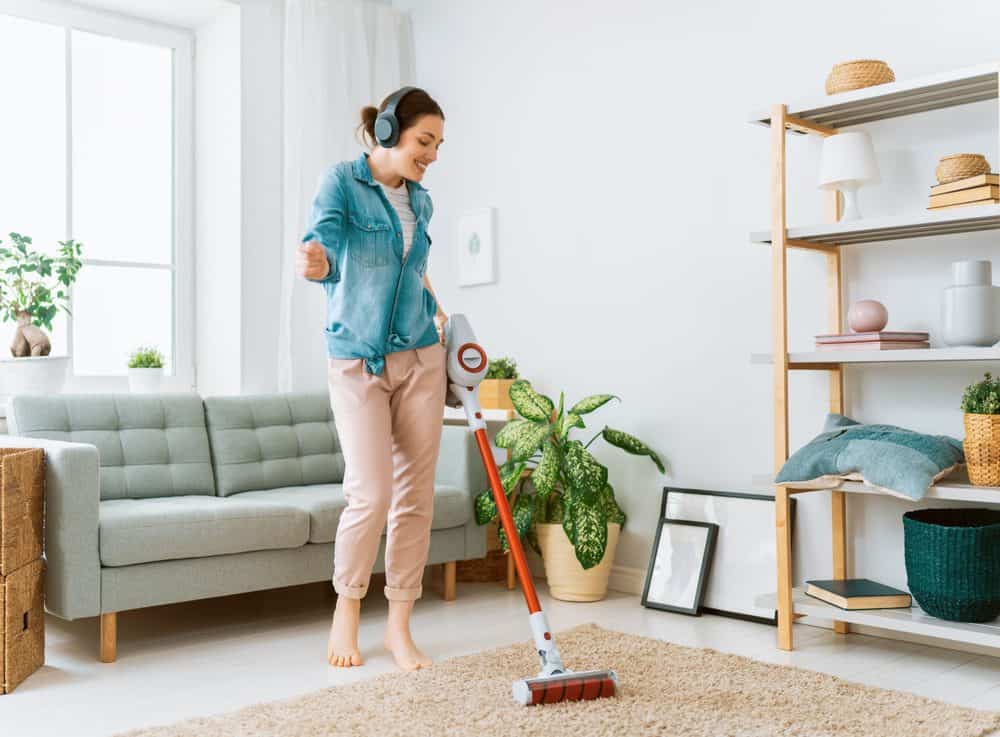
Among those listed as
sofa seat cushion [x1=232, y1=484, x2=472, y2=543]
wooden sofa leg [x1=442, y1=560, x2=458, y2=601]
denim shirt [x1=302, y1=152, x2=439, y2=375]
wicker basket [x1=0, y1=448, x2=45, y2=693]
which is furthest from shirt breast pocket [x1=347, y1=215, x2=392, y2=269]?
wooden sofa leg [x1=442, y1=560, x2=458, y2=601]

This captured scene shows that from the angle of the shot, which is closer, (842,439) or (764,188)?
(842,439)

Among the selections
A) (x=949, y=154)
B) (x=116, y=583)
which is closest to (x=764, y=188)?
(x=949, y=154)

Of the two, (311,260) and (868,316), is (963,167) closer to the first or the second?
(868,316)

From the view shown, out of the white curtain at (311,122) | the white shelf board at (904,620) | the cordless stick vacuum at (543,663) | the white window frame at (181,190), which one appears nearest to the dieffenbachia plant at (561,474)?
the white shelf board at (904,620)

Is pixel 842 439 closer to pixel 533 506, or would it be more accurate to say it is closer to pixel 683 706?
pixel 683 706

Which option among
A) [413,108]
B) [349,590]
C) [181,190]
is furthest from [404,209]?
[181,190]

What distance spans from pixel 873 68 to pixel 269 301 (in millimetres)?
2413

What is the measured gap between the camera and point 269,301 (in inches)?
161

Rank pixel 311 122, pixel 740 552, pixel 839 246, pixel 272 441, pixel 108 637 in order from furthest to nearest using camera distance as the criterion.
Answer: pixel 311 122
pixel 272 441
pixel 740 552
pixel 839 246
pixel 108 637

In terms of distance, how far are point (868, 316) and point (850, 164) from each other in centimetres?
41

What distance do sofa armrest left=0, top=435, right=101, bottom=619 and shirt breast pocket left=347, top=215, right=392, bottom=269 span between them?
847 millimetres

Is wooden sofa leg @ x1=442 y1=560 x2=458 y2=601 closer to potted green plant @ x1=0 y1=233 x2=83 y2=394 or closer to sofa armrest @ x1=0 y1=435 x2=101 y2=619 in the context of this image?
sofa armrest @ x1=0 y1=435 x2=101 y2=619

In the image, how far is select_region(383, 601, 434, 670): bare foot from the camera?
101 inches

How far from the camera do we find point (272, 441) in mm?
3535
